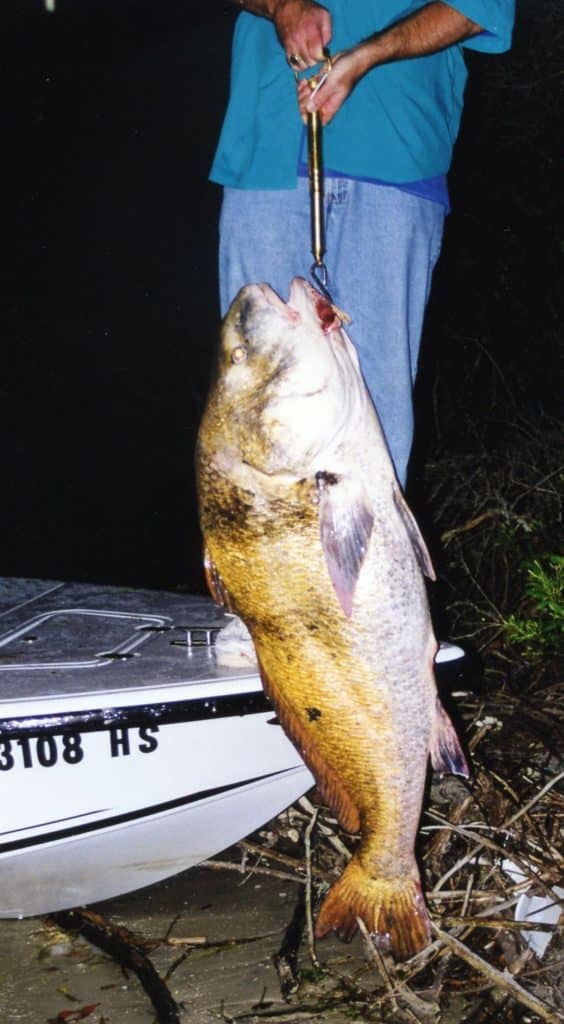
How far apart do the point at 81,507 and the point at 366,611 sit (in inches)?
465

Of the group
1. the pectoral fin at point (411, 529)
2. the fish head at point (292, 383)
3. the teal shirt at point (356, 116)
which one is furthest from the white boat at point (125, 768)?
the teal shirt at point (356, 116)

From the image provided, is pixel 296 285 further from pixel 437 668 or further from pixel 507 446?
pixel 507 446

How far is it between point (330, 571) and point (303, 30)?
1.43 metres

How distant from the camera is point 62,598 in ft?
14.7

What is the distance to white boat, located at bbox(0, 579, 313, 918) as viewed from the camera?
3.06m

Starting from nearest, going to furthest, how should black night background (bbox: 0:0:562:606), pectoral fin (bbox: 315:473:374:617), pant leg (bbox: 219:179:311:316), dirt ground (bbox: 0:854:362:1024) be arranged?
pectoral fin (bbox: 315:473:374:617), dirt ground (bbox: 0:854:362:1024), pant leg (bbox: 219:179:311:316), black night background (bbox: 0:0:562:606)

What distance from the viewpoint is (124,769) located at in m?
3.17

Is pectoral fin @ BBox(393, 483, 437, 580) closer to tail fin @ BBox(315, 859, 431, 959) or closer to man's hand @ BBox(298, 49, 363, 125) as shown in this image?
tail fin @ BBox(315, 859, 431, 959)

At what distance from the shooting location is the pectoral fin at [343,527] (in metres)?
2.38

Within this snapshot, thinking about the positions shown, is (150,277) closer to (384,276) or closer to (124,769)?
(384,276)

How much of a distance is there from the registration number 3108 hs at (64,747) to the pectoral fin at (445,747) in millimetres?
977

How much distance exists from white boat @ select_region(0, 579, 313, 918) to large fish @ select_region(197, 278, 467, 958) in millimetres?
611

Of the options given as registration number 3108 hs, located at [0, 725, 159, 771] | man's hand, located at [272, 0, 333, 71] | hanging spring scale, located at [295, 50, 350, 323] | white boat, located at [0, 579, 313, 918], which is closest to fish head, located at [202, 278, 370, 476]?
hanging spring scale, located at [295, 50, 350, 323]

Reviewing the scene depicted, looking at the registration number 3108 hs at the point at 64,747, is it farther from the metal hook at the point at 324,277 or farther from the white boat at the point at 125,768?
the metal hook at the point at 324,277
